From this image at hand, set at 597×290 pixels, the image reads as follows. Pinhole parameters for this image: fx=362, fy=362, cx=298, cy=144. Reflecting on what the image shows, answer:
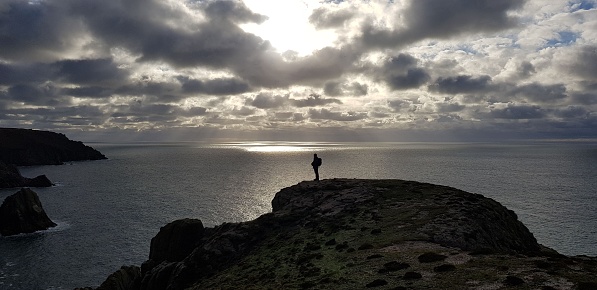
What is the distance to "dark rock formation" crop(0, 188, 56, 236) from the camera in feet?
317

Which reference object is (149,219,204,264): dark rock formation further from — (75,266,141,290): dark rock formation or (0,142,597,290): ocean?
(0,142,597,290): ocean

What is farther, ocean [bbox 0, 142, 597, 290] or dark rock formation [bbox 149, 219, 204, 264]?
ocean [bbox 0, 142, 597, 290]

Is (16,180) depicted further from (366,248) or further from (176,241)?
(366,248)

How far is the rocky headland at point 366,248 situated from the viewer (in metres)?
22.9

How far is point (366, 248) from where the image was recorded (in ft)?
106

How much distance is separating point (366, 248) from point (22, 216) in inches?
4131

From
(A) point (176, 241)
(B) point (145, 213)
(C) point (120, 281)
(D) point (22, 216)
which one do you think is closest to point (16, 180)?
(D) point (22, 216)

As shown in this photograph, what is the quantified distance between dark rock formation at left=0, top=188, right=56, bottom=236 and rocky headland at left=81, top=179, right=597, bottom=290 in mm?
57808

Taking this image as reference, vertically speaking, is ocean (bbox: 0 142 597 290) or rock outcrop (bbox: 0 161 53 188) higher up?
rock outcrop (bbox: 0 161 53 188)

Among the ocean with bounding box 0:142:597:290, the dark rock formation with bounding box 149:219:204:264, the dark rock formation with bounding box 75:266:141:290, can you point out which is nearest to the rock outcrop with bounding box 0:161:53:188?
the ocean with bounding box 0:142:597:290

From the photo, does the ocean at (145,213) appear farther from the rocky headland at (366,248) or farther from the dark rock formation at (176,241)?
the rocky headland at (366,248)

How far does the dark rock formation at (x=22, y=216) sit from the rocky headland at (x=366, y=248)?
190 feet

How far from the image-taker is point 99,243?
285 ft

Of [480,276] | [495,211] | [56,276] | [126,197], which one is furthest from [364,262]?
[126,197]
